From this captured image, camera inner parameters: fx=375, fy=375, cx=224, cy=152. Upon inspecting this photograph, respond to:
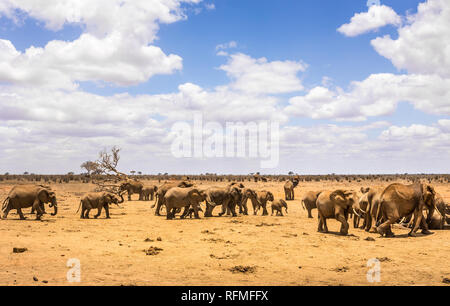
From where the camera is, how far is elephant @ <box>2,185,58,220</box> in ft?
63.2

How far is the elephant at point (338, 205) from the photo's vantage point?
14914 mm

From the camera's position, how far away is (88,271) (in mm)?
9477

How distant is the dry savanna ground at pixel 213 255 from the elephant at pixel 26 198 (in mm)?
1778

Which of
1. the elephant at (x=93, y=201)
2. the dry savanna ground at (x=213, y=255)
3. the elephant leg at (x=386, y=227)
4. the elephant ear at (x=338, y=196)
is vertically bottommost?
the dry savanna ground at (x=213, y=255)

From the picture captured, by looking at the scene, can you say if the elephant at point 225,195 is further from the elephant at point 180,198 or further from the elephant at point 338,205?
the elephant at point 338,205

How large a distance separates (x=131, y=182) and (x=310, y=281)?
101 feet

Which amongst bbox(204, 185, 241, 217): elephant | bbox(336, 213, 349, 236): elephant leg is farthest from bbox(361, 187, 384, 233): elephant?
bbox(204, 185, 241, 217): elephant

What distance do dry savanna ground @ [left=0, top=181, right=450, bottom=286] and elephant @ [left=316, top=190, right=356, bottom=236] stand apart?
2.30 feet

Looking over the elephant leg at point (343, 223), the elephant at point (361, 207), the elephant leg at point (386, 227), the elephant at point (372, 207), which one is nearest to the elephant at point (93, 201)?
the elephant leg at point (343, 223)

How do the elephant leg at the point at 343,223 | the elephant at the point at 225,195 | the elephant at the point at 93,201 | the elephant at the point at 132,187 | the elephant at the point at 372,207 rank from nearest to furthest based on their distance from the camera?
the elephant leg at the point at 343,223 < the elephant at the point at 372,207 < the elephant at the point at 93,201 < the elephant at the point at 225,195 < the elephant at the point at 132,187

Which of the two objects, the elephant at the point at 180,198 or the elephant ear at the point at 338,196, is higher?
the elephant ear at the point at 338,196

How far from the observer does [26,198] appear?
19.5 metres
